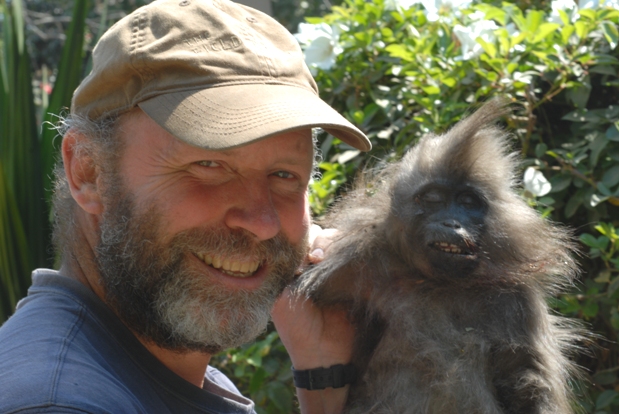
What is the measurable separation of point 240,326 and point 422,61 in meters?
1.75

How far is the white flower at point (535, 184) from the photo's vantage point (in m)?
2.65

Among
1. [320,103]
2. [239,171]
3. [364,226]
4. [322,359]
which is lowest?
[322,359]

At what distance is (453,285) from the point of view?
2268mm

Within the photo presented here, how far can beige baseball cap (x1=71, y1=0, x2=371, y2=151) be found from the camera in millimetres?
1588

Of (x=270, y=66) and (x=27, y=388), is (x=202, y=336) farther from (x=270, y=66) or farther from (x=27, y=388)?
(x=270, y=66)

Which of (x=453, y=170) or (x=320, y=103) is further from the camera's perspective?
(x=453, y=170)

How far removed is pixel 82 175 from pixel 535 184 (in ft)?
5.58

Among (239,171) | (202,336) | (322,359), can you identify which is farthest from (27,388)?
(322,359)

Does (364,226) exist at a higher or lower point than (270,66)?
lower

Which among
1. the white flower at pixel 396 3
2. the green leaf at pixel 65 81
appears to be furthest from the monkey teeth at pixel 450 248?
the green leaf at pixel 65 81

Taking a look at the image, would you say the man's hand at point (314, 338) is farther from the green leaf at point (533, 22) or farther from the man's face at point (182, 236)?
the green leaf at point (533, 22)

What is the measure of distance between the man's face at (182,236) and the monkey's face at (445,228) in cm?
71

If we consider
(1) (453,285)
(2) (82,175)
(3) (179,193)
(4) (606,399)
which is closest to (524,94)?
(1) (453,285)

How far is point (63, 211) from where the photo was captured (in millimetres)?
1922
